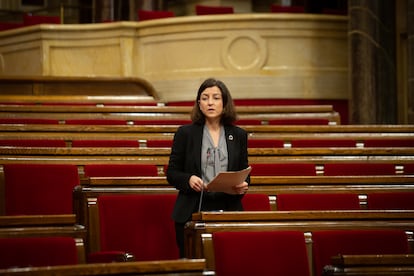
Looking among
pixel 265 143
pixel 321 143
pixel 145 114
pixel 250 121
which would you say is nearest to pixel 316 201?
pixel 265 143

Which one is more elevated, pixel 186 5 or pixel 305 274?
pixel 186 5

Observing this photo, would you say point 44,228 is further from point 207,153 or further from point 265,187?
point 265,187

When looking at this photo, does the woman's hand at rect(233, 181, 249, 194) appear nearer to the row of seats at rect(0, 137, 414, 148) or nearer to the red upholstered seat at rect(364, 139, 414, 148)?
the row of seats at rect(0, 137, 414, 148)

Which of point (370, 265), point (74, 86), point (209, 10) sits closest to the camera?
point (370, 265)

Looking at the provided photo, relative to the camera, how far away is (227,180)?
2895 mm

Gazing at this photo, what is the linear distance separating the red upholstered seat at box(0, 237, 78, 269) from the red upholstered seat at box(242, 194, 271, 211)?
103cm

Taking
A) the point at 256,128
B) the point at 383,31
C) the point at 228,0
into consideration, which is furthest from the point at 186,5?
the point at 256,128

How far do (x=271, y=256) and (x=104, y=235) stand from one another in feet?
2.55

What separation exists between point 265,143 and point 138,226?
136cm

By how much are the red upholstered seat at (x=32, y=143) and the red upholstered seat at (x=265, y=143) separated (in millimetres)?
871

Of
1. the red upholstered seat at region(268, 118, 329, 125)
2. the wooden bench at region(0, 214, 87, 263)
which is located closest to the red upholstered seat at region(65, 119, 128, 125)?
the red upholstered seat at region(268, 118, 329, 125)

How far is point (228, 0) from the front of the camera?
9195 millimetres

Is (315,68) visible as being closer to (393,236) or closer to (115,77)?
(115,77)

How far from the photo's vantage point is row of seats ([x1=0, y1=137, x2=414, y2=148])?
424 centimetres
